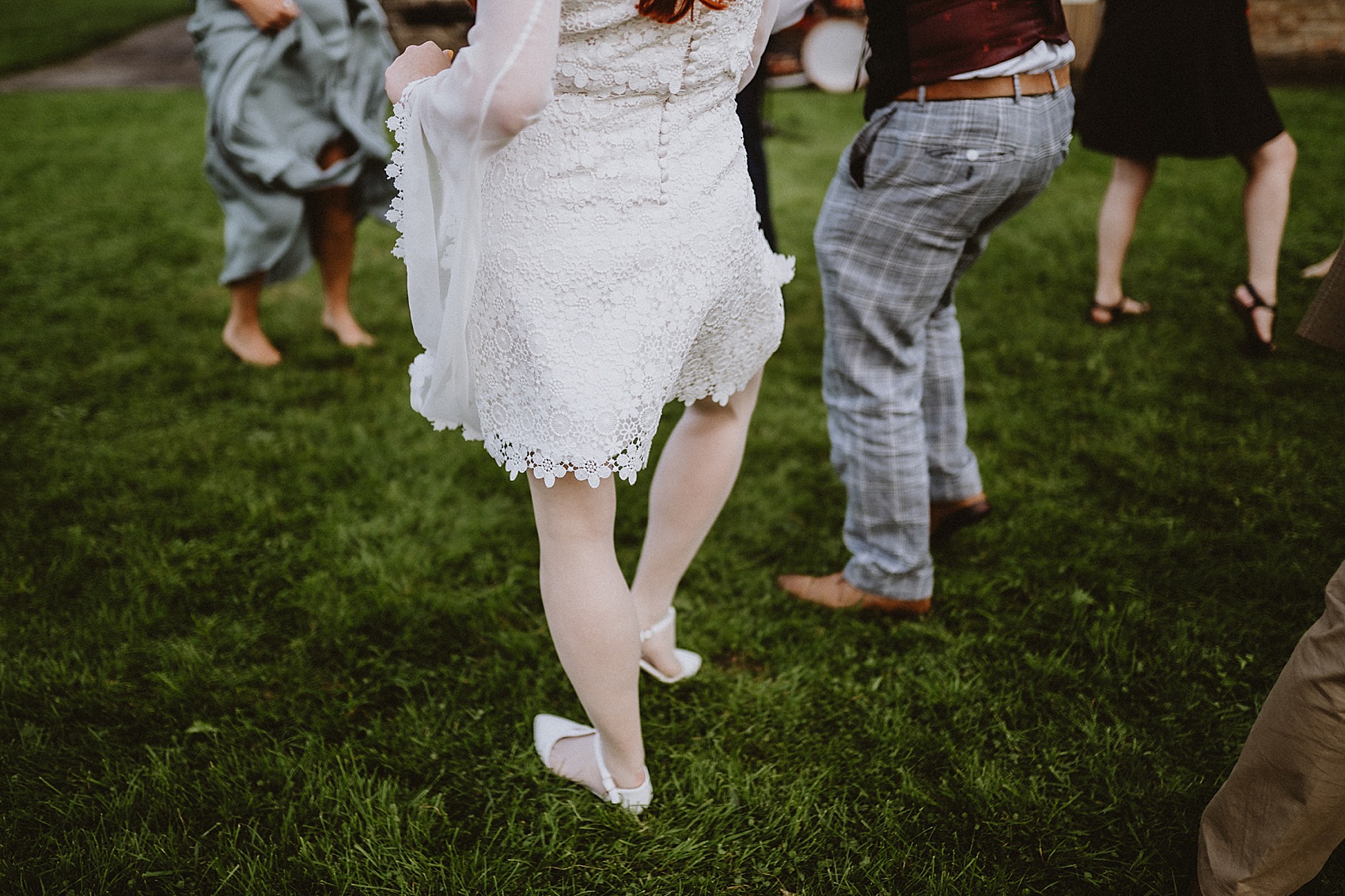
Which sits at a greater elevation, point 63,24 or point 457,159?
point 457,159

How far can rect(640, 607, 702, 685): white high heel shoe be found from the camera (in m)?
1.98

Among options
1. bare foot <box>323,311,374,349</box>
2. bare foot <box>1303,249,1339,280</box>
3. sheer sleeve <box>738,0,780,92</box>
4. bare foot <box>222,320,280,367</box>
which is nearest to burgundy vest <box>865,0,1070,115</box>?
sheer sleeve <box>738,0,780,92</box>

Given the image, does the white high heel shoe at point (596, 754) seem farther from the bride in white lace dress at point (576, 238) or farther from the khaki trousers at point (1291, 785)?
the khaki trousers at point (1291, 785)

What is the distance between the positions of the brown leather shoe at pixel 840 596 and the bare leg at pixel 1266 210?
6.97ft

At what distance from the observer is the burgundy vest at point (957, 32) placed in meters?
1.71

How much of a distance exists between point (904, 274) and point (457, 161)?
1.04 metres

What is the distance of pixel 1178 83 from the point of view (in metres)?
3.36

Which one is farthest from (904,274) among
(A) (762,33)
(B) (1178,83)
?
(B) (1178,83)

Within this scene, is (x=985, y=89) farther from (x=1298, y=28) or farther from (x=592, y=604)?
(x=1298, y=28)

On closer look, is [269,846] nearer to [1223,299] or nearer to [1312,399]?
[1312,399]

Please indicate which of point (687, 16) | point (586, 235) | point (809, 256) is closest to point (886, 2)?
point (687, 16)

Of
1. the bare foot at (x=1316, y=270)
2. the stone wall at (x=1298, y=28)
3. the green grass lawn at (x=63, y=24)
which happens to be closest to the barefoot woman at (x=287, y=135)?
the bare foot at (x=1316, y=270)

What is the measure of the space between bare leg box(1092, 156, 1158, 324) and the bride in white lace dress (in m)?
2.69

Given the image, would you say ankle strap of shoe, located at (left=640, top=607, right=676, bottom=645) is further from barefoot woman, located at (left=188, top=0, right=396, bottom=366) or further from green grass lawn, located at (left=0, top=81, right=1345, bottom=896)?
barefoot woman, located at (left=188, top=0, right=396, bottom=366)
